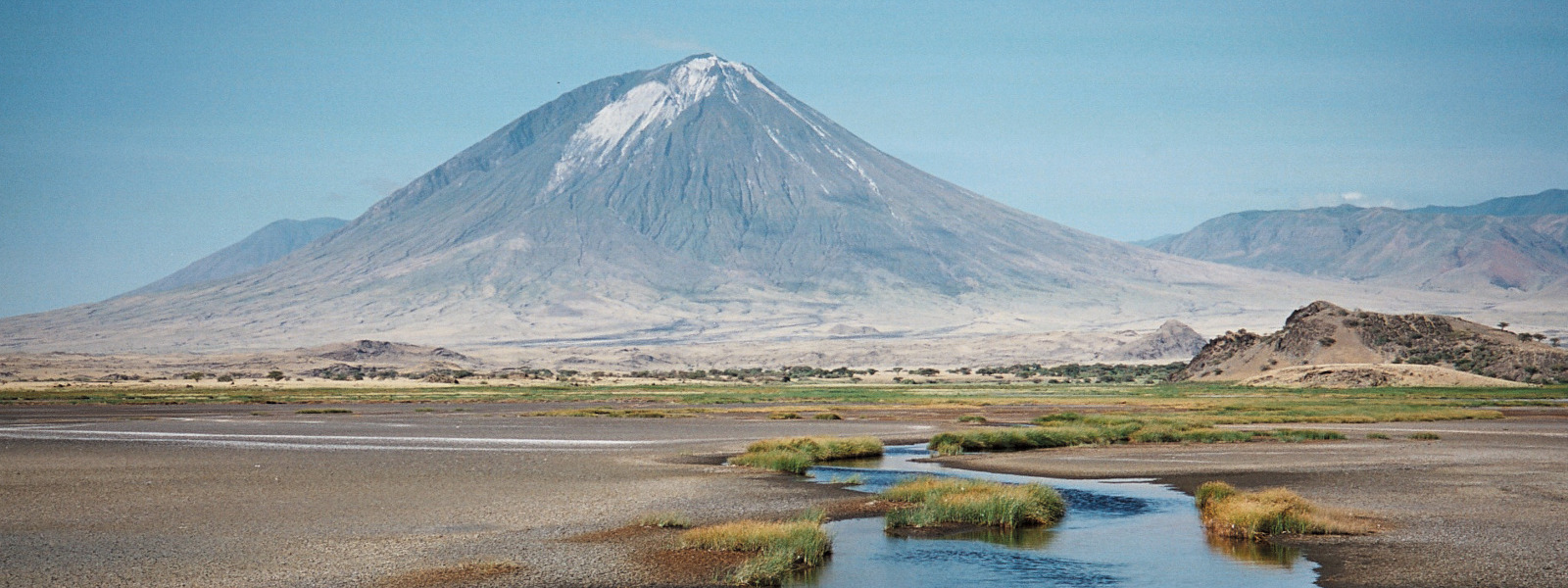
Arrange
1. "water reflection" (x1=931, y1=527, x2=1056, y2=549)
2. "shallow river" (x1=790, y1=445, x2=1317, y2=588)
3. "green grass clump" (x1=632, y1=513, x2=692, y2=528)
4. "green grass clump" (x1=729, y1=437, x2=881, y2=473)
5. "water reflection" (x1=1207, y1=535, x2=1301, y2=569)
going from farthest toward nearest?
"green grass clump" (x1=729, y1=437, x2=881, y2=473), "green grass clump" (x1=632, y1=513, x2=692, y2=528), "water reflection" (x1=931, y1=527, x2=1056, y2=549), "water reflection" (x1=1207, y1=535, x2=1301, y2=569), "shallow river" (x1=790, y1=445, x2=1317, y2=588)

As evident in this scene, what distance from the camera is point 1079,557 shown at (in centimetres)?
1806

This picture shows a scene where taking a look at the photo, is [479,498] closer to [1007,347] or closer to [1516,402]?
[1516,402]

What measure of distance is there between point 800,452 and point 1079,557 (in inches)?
534

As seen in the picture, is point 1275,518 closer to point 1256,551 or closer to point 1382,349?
point 1256,551

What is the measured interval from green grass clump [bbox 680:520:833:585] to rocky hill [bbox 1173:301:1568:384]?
244 feet

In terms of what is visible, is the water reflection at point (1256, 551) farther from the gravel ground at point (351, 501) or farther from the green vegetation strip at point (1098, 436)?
the green vegetation strip at point (1098, 436)

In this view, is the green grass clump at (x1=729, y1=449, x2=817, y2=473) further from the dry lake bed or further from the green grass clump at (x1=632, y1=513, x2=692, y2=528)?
the green grass clump at (x1=632, y1=513, x2=692, y2=528)

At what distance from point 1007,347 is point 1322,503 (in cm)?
14722

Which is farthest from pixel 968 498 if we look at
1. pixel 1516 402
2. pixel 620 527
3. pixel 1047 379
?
pixel 1047 379

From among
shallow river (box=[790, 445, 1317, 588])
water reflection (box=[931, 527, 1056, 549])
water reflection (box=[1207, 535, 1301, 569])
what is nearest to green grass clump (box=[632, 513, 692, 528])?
shallow river (box=[790, 445, 1317, 588])

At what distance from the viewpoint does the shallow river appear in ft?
54.0

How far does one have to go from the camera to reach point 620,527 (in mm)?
20266

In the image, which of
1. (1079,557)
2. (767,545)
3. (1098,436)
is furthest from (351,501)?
(1098,436)

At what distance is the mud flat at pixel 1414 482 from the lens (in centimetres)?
1698
